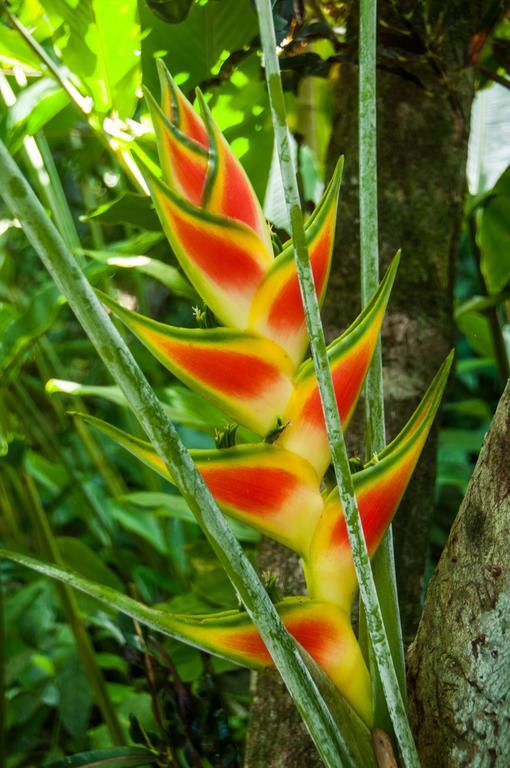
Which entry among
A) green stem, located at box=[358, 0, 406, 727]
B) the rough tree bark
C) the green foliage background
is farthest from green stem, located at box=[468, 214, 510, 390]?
green stem, located at box=[358, 0, 406, 727]

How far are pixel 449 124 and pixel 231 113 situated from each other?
160 mm

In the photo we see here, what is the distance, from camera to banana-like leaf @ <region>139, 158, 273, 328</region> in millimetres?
355

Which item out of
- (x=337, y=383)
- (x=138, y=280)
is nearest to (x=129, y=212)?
(x=337, y=383)

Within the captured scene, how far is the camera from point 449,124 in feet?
2.02

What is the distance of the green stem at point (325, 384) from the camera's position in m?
0.29

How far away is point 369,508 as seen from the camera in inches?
13.7

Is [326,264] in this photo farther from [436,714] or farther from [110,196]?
[110,196]

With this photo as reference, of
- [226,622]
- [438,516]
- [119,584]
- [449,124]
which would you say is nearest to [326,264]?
[226,622]

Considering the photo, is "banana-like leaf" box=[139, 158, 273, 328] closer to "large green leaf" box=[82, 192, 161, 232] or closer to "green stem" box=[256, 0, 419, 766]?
"green stem" box=[256, 0, 419, 766]

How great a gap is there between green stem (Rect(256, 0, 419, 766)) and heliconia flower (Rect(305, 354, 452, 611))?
37 millimetres

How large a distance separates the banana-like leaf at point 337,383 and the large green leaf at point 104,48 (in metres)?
0.32

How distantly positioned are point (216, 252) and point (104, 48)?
283 millimetres

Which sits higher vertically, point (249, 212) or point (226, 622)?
point (249, 212)

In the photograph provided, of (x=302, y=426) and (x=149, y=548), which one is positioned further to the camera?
(x=149, y=548)
